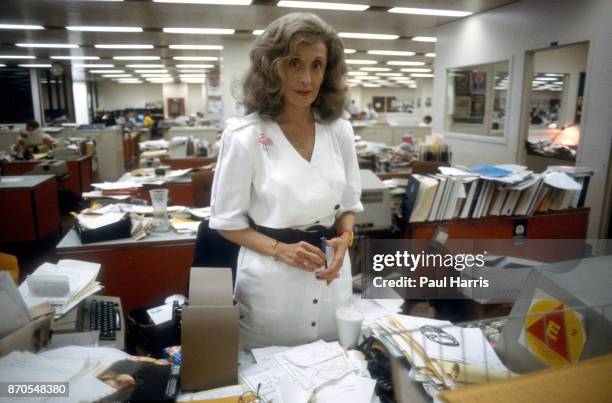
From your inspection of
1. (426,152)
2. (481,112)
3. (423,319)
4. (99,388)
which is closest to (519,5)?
(481,112)

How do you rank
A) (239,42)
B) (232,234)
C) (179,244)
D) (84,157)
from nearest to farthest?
(232,234) < (179,244) < (84,157) < (239,42)

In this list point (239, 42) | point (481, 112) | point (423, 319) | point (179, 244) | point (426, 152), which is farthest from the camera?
point (239, 42)

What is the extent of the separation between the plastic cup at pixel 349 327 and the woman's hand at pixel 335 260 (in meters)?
0.13

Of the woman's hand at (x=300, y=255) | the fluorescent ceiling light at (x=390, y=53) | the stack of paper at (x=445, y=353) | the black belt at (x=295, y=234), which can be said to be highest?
the fluorescent ceiling light at (x=390, y=53)

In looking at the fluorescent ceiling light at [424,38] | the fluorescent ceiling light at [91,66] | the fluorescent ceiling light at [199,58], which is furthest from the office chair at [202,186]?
the fluorescent ceiling light at [91,66]

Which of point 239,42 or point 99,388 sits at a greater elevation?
point 239,42

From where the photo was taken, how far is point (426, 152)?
16.3 feet

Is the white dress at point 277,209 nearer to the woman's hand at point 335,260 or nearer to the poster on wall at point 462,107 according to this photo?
the woman's hand at point 335,260

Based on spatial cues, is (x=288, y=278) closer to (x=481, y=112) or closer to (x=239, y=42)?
(x=481, y=112)

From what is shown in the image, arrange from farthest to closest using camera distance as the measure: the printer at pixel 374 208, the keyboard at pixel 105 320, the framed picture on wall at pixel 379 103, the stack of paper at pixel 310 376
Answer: the framed picture on wall at pixel 379 103
the printer at pixel 374 208
the keyboard at pixel 105 320
the stack of paper at pixel 310 376

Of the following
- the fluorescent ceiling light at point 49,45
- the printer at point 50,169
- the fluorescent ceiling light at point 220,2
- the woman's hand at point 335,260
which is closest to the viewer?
the woman's hand at point 335,260

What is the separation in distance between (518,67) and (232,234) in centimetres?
560

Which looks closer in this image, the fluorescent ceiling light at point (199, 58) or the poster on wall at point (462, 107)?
the poster on wall at point (462, 107)

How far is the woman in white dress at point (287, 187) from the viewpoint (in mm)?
1251
